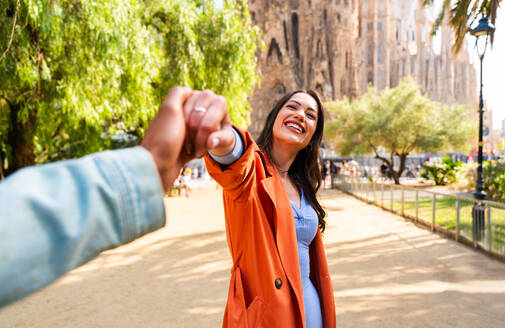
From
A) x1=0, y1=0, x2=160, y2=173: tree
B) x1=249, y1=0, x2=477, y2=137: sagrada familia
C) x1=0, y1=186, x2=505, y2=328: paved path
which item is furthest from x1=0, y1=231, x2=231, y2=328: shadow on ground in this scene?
x1=249, y1=0, x2=477, y2=137: sagrada familia

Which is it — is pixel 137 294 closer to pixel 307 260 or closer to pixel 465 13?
pixel 307 260

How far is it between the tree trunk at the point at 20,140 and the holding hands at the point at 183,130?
7462 mm

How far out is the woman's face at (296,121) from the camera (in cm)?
176

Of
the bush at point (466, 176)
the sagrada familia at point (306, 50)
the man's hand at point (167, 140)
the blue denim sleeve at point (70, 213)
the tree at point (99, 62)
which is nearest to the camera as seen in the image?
the blue denim sleeve at point (70, 213)

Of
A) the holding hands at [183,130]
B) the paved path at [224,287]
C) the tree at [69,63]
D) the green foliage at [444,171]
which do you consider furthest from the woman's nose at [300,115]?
the green foliage at [444,171]

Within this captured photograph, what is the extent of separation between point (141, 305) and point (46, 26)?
3.89 meters

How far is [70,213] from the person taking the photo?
19.0 inches

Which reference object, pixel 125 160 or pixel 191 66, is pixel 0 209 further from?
pixel 191 66

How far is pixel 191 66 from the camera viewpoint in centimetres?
900

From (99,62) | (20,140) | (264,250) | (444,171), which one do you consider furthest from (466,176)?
(264,250)

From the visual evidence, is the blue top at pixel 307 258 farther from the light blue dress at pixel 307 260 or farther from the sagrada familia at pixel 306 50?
the sagrada familia at pixel 306 50

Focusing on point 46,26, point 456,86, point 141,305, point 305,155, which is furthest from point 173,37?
point 456,86

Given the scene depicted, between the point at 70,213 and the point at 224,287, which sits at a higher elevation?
the point at 70,213

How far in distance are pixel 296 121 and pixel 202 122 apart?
110 cm
